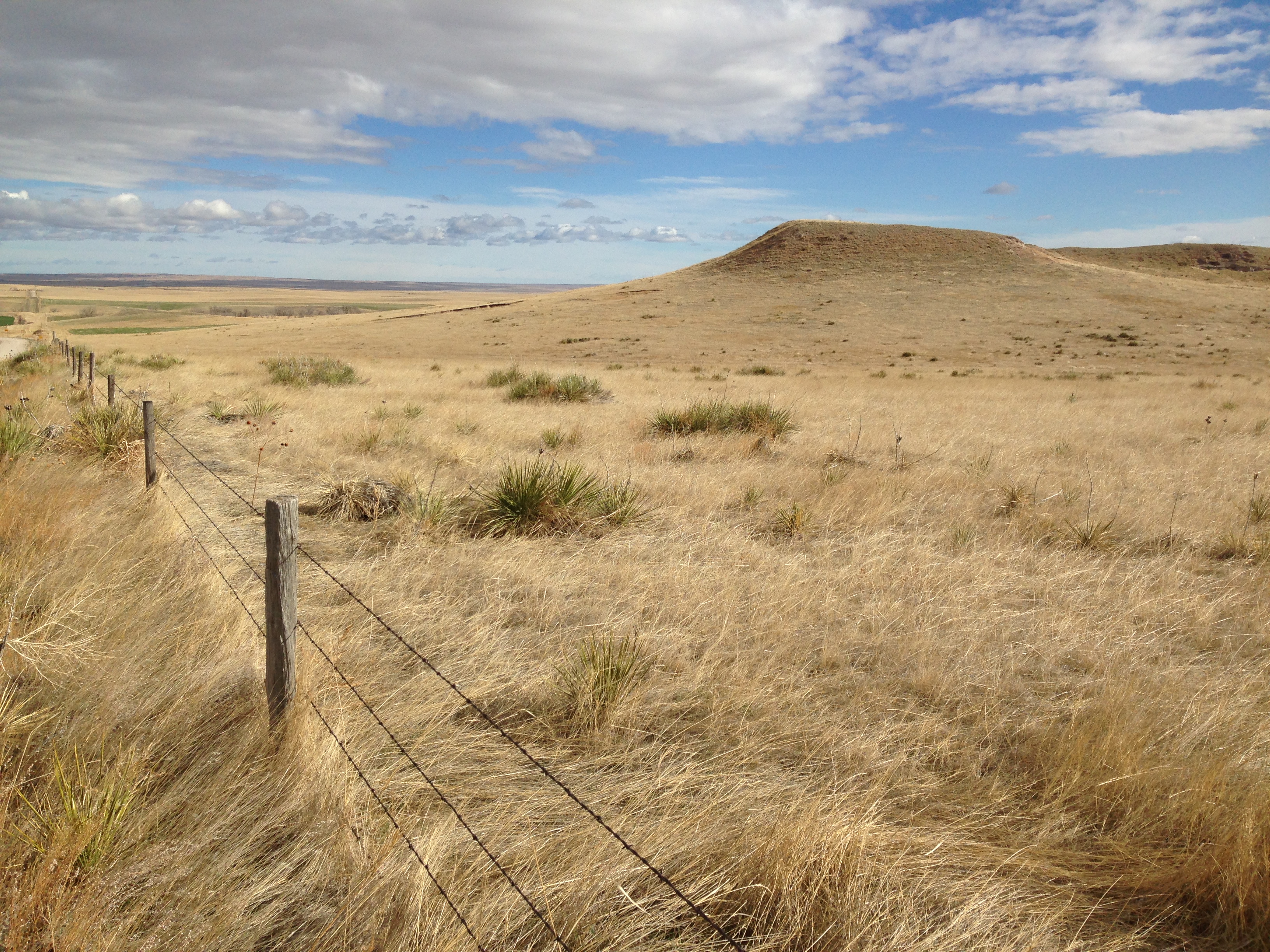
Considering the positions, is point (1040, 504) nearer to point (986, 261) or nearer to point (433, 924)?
point (433, 924)

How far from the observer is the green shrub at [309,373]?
2011 centimetres

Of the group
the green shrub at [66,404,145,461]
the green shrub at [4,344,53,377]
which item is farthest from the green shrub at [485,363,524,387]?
the green shrub at [66,404,145,461]

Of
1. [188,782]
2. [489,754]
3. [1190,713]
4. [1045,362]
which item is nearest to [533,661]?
[489,754]

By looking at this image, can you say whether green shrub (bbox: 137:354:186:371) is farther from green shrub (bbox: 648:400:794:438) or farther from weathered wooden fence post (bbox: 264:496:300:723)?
weathered wooden fence post (bbox: 264:496:300:723)

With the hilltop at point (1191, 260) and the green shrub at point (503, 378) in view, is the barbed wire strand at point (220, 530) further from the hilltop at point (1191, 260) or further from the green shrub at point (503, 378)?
the hilltop at point (1191, 260)

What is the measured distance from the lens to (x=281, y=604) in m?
3.15

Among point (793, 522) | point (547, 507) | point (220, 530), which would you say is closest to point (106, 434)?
point (220, 530)

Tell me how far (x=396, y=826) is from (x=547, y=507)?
4351mm

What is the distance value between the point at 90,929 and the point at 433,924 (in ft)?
3.11

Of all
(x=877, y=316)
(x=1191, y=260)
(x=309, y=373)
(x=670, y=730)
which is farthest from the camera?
(x=1191, y=260)

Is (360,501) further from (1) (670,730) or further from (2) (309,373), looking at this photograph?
(2) (309,373)

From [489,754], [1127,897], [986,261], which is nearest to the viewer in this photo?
[1127,897]

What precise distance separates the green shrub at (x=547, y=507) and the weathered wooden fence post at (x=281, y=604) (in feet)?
11.1

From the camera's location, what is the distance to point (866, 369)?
32.9 m
